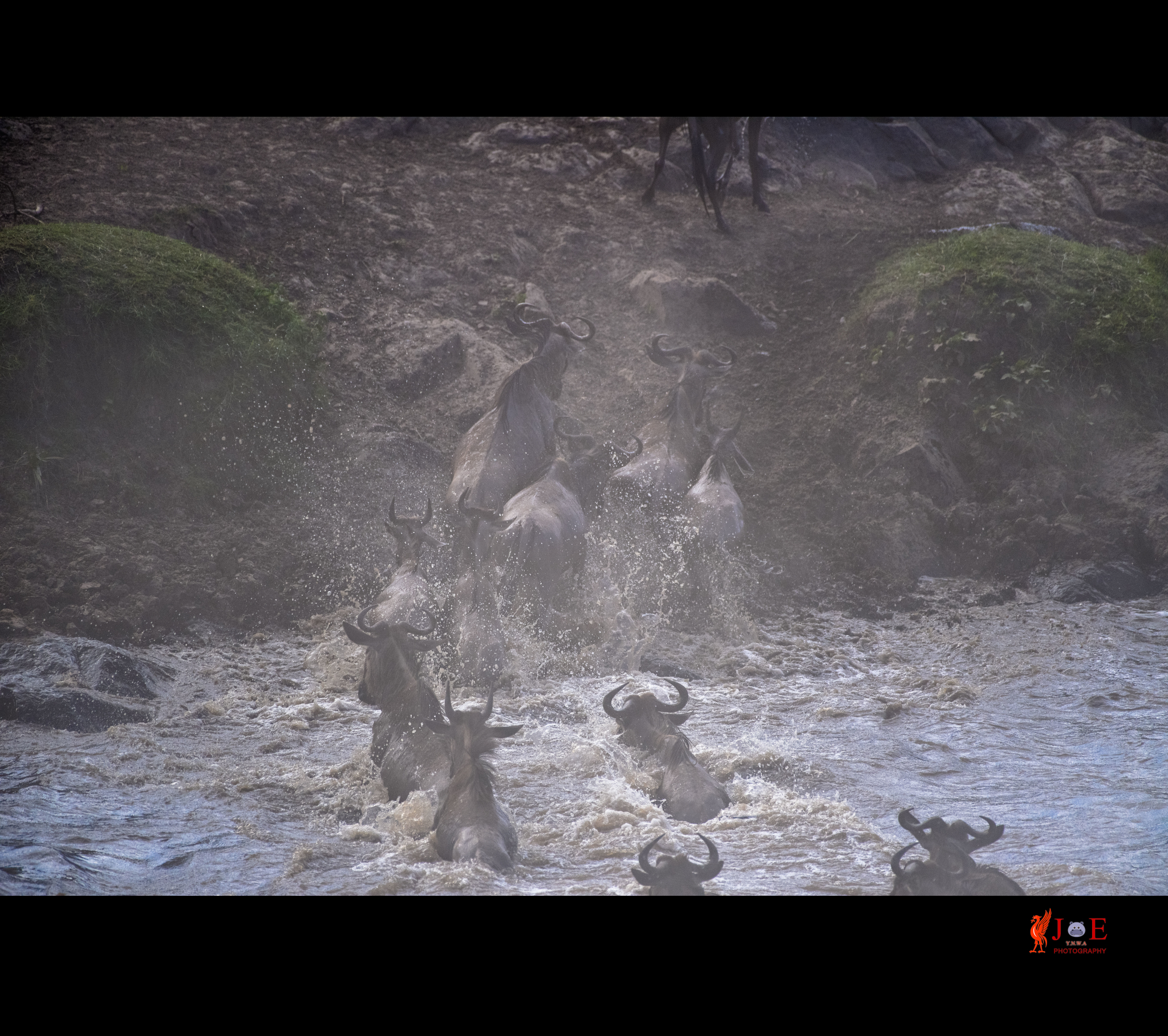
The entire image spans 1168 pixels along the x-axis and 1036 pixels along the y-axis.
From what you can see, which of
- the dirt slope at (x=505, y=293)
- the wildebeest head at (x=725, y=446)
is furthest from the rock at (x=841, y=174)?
the wildebeest head at (x=725, y=446)

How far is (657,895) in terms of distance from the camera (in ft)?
12.8

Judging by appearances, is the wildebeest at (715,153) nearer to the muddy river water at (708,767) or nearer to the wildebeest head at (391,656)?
the muddy river water at (708,767)

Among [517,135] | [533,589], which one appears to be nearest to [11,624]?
[533,589]

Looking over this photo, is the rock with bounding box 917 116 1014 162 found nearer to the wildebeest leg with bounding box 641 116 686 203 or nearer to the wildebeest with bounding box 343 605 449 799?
the wildebeest leg with bounding box 641 116 686 203

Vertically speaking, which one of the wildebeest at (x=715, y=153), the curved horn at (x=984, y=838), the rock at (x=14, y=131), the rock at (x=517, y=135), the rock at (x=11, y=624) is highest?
the rock at (x=517, y=135)

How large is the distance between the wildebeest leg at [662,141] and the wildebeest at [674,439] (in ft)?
14.7

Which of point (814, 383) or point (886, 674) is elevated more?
point (814, 383)

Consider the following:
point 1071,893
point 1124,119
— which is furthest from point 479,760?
point 1124,119

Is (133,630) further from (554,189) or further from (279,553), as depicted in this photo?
(554,189)

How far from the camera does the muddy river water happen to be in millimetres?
4703

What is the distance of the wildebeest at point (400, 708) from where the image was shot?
17.6 feet

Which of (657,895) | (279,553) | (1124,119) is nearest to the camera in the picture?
(657,895)

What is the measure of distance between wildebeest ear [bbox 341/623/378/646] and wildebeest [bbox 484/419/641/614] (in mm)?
1615

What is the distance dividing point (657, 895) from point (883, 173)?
14203mm
